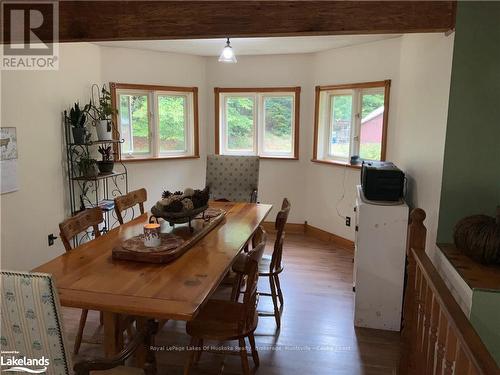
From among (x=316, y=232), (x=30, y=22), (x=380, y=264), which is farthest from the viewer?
(x=316, y=232)

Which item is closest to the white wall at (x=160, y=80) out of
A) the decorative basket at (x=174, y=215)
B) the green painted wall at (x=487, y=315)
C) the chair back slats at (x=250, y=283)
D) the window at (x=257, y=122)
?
the window at (x=257, y=122)

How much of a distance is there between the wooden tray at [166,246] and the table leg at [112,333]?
32 cm

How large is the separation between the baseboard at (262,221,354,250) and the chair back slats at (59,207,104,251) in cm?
303

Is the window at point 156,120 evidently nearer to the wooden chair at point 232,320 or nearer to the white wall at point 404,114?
the white wall at point 404,114

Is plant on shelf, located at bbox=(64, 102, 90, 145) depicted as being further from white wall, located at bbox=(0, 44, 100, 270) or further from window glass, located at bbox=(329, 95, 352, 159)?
window glass, located at bbox=(329, 95, 352, 159)

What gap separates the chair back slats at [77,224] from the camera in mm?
2285

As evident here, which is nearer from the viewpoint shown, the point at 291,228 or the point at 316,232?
the point at 316,232

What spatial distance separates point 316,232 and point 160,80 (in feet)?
9.22

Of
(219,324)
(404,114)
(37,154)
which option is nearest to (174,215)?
(219,324)

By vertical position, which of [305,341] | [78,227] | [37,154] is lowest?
[305,341]

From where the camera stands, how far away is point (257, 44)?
4.44 metres

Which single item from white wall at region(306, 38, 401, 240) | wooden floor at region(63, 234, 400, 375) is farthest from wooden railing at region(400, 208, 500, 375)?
white wall at region(306, 38, 401, 240)

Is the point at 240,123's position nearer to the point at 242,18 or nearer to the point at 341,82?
the point at 341,82

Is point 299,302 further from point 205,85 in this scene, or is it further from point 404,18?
point 205,85
